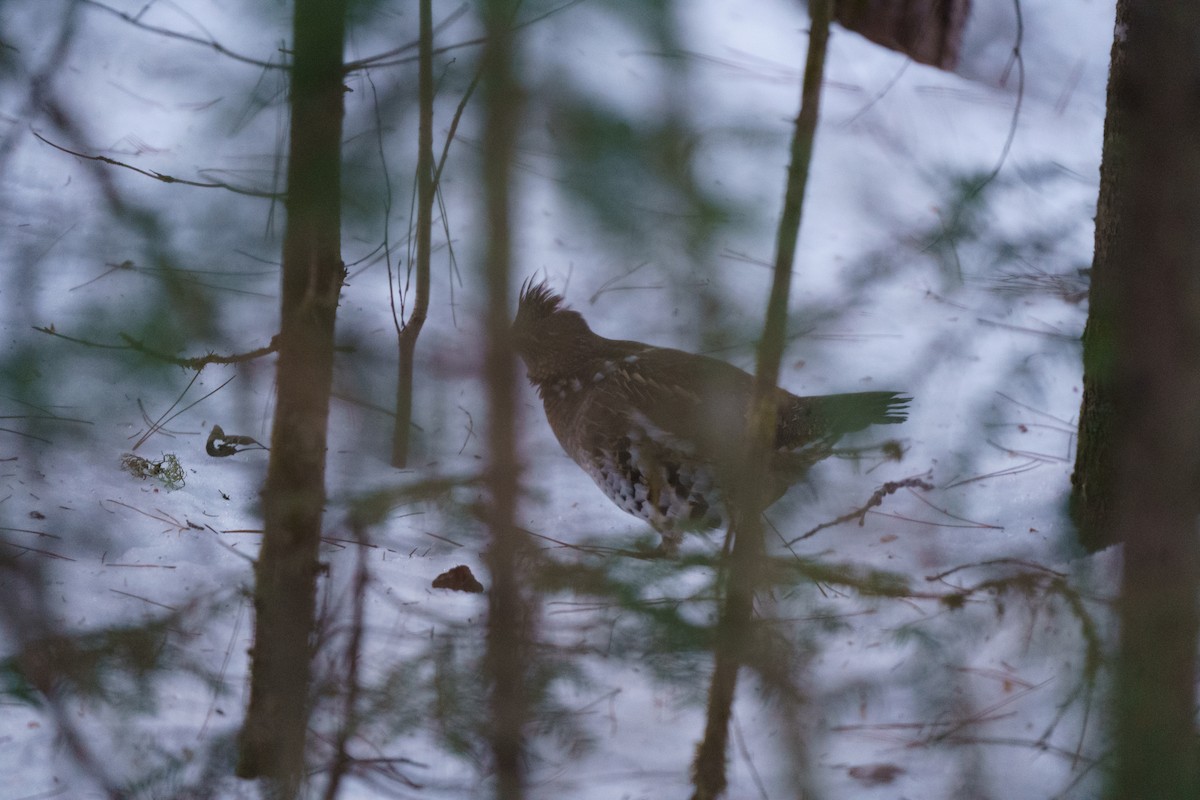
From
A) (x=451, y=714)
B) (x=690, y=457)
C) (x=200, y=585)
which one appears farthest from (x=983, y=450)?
(x=200, y=585)

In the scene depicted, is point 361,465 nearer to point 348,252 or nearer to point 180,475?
point 180,475

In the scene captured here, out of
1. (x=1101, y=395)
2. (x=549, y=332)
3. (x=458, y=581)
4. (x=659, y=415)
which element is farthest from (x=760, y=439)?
(x=549, y=332)

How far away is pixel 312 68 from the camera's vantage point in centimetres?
150

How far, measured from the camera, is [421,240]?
2066 millimetres

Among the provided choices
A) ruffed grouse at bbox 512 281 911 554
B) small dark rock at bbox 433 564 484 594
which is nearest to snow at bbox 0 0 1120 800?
small dark rock at bbox 433 564 484 594

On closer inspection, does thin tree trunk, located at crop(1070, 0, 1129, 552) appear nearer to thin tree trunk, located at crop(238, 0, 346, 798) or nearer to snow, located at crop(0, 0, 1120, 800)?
snow, located at crop(0, 0, 1120, 800)

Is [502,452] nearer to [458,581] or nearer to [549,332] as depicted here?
[458,581]

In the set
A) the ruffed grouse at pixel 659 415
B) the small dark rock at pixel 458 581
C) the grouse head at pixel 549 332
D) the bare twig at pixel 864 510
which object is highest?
the grouse head at pixel 549 332

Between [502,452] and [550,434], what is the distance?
7.52 ft

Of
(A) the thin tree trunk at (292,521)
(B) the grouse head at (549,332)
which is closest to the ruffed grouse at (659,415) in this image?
(B) the grouse head at (549,332)

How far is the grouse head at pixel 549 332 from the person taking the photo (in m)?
3.19

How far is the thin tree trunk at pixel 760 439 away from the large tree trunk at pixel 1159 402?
0.45m

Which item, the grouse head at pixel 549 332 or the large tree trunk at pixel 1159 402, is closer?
the large tree trunk at pixel 1159 402

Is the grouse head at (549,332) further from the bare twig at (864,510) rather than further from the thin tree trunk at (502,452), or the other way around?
the thin tree trunk at (502,452)
